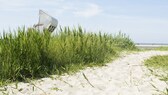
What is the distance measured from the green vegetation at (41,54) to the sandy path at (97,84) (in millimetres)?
467

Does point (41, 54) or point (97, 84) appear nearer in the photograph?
point (97, 84)

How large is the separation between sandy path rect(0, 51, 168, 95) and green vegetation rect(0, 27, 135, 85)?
467 mm

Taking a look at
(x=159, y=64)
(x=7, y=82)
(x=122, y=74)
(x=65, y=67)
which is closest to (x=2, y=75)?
(x=7, y=82)

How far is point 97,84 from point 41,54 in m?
1.96

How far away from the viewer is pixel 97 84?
7879 mm

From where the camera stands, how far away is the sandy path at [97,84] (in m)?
7.30

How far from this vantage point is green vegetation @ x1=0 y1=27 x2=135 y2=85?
8.50 meters

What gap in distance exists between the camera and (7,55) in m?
8.54

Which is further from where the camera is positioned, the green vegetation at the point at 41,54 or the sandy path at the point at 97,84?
the green vegetation at the point at 41,54

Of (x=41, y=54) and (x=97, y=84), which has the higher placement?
(x=41, y=54)

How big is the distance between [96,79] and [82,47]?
8.18 ft

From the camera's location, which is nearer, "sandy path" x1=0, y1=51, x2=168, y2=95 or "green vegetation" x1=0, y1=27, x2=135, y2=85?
"sandy path" x1=0, y1=51, x2=168, y2=95

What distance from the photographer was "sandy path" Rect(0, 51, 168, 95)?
730cm

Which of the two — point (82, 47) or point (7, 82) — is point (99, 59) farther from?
point (7, 82)
